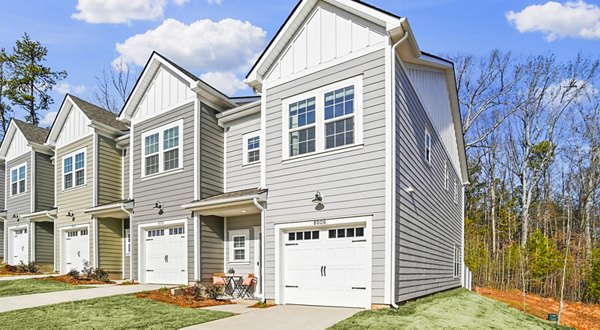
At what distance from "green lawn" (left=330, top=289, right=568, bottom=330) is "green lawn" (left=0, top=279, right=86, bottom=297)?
10.0 m

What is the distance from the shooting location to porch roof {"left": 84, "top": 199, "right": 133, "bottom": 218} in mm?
15570

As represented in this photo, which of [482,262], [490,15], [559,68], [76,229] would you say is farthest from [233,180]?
[559,68]

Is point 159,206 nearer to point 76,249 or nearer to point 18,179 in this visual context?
point 76,249

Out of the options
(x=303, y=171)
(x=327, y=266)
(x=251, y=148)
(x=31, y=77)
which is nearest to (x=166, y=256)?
(x=251, y=148)

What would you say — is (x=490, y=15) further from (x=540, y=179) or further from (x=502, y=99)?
(x=540, y=179)

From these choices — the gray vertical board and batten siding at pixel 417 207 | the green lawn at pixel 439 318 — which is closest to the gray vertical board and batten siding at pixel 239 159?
the gray vertical board and batten siding at pixel 417 207

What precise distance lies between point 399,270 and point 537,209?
981 inches

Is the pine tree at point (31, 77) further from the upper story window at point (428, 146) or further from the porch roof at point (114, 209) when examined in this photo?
the upper story window at point (428, 146)

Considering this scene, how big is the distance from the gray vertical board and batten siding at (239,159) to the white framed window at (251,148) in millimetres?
102

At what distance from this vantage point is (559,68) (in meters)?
30.1

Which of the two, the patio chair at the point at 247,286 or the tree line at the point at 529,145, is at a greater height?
the tree line at the point at 529,145

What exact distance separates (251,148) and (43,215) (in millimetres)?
12881

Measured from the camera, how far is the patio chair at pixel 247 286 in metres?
12.7

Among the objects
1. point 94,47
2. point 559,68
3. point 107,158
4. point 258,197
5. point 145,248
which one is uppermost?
point 559,68
